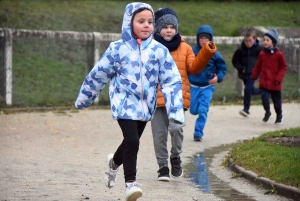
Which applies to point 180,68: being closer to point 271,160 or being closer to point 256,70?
point 271,160

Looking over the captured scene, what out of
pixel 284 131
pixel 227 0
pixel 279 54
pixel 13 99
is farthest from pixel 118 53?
pixel 227 0

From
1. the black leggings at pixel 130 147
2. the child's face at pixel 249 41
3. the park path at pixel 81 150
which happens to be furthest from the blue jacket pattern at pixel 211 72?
the black leggings at pixel 130 147

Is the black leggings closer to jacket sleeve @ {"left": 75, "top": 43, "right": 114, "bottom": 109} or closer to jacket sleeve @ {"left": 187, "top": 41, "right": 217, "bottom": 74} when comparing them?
jacket sleeve @ {"left": 75, "top": 43, "right": 114, "bottom": 109}

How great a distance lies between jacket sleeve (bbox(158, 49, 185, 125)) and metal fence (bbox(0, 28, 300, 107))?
8769mm

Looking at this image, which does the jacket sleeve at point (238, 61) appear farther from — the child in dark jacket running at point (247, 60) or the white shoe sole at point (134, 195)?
the white shoe sole at point (134, 195)

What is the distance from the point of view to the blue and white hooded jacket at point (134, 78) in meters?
6.63

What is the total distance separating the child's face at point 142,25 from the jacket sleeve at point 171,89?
0.92 feet

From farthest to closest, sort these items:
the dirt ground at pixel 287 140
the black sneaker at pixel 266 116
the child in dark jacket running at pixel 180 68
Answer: the black sneaker at pixel 266 116
the dirt ground at pixel 287 140
the child in dark jacket running at pixel 180 68

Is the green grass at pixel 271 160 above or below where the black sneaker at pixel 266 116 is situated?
above

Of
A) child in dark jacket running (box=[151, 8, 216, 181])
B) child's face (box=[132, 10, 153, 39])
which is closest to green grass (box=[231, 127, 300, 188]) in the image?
child in dark jacket running (box=[151, 8, 216, 181])

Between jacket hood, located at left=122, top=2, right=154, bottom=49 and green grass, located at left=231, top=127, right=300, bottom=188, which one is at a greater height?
jacket hood, located at left=122, top=2, right=154, bottom=49

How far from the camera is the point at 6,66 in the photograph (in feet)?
49.7

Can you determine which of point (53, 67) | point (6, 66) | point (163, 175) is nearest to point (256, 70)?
point (6, 66)

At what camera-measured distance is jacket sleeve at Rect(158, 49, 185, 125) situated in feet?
21.7
